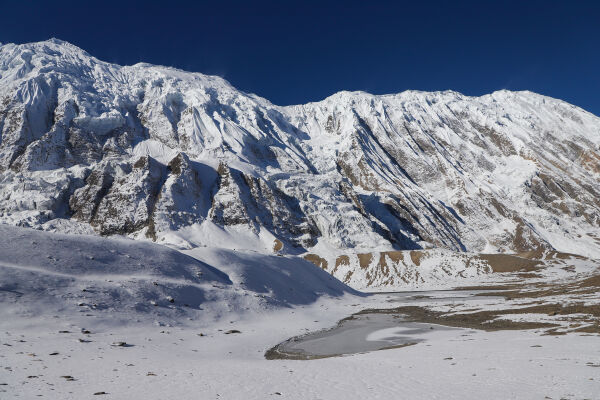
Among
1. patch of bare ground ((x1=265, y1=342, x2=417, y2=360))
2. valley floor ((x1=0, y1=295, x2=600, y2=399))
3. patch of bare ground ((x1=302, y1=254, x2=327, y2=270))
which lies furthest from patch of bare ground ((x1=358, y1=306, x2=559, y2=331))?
patch of bare ground ((x1=302, y1=254, x2=327, y2=270))

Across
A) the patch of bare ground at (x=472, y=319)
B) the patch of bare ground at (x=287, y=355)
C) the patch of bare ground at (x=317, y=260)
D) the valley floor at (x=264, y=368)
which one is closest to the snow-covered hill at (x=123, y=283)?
the valley floor at (x=264, y=368)

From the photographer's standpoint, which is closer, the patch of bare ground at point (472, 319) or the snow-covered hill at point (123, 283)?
the snow-covered hill at point (123, 283)

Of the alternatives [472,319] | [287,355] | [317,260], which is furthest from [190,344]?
[317,260]

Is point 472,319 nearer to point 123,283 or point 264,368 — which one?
point 264,368

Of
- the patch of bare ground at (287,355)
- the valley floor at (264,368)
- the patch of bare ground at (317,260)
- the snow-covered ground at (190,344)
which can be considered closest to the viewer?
the valley floor at (264,368)

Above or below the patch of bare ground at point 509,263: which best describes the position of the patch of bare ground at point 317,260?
above

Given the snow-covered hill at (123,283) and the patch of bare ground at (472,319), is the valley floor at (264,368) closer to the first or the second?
the snow-covered hill at (123,283)

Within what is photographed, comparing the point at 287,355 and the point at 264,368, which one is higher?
the point at 264,368

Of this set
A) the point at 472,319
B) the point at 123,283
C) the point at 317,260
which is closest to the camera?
the point at 123,283

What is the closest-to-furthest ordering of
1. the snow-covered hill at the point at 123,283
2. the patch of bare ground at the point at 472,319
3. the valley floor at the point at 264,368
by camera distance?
the valley floor at the point at 264,368 → the snow-covered hill at the point at 123,283 → the patch of bare ground at the point at 472,319

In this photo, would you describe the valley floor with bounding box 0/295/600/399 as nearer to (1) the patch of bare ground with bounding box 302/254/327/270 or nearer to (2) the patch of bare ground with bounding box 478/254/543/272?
(2) the patch of bare ground with bounding box 478/254/543/272
